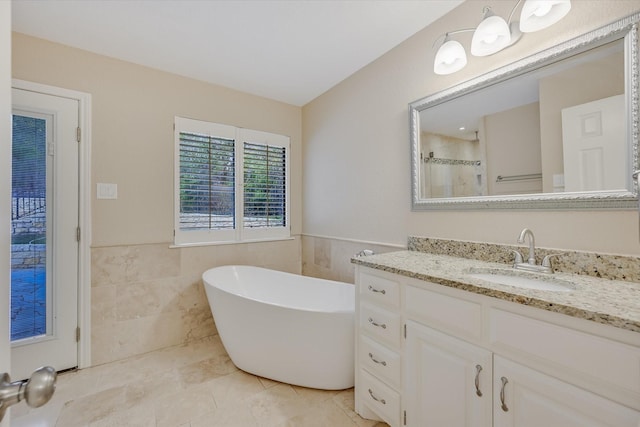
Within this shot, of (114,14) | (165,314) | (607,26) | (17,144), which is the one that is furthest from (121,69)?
(607,26)

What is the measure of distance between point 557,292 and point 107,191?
2744mm

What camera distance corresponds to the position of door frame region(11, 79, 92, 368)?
2.06 meters

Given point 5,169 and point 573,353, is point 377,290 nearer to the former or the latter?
point 573,353

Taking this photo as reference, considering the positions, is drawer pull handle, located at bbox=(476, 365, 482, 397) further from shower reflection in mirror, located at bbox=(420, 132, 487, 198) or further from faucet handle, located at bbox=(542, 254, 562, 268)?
shower reflection in mirror, located at bbox=(420, 132, 487, 198)

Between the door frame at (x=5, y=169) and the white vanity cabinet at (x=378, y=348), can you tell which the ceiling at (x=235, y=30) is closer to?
the door frame at (x=5, y=169)

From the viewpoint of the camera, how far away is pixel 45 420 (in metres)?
1.57

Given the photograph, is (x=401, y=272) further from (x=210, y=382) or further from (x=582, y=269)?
(x=210, y=382)

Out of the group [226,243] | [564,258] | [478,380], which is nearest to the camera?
[478,380]

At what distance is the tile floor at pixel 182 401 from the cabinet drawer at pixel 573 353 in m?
0.97

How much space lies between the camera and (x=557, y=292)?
94 centimetres

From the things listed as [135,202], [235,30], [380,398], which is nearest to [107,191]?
[135,202]

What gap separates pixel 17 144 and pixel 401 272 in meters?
2.59

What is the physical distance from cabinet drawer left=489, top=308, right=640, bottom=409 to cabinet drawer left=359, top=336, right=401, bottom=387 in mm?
513

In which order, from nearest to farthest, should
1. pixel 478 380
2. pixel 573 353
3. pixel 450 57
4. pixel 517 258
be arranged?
pixel 573 353 → pixel 478 380 → pixel 517 258 → pixel 450 57
